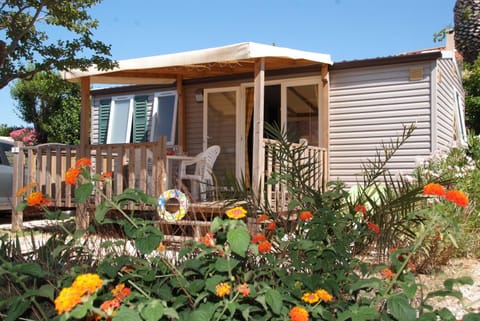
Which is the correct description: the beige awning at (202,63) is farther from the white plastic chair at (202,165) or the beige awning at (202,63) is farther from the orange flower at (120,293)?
the orange flower at (120,293)

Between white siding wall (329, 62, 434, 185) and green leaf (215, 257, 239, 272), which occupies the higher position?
white siding wall (329, 62, 434, 185)

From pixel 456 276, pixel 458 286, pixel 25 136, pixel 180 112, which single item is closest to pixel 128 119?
pixel 180 112

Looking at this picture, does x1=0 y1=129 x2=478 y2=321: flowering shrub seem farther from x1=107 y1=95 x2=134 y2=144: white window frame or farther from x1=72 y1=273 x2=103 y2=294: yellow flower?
x1=107 y1=95 x2=134 y2=144: white window frame

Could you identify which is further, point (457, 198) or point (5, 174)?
point (5, 174)

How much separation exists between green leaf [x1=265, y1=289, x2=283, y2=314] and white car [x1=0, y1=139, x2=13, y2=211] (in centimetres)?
832

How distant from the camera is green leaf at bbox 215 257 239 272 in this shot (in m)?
1.75

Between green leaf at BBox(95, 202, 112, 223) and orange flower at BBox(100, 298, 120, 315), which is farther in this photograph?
green leaf at BBox(95, 202, 112, 223)

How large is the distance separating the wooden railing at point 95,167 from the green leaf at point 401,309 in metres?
5.24

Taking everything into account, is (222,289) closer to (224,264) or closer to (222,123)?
(224,264)

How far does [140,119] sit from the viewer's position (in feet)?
32.7

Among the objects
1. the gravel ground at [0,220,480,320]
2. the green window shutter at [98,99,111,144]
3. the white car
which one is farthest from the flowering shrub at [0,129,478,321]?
the green window shutter at [98,99,111,144]

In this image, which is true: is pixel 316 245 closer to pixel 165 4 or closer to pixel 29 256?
pixel 29 256

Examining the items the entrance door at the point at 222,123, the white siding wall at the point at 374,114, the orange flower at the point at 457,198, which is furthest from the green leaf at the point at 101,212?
the entrance door at the point at 222,123

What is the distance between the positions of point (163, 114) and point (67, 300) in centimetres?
863
